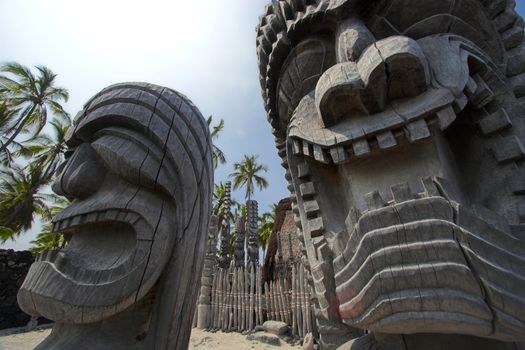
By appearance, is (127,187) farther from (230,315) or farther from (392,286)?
(230,315)

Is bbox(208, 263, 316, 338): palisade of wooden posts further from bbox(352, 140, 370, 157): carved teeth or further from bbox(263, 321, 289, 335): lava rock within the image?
bbox(352, 140, 370, 157): carved teeth

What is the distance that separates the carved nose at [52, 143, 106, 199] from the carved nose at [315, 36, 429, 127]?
1271mm

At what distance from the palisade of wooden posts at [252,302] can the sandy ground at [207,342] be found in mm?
412

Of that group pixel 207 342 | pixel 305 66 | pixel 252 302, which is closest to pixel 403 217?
pixel 305 66

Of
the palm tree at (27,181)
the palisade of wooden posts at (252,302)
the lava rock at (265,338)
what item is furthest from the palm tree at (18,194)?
the lava rock at (265,338)

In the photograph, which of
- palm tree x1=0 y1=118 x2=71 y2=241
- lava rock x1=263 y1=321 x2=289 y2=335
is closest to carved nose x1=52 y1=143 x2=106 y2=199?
lava rock x1=263 y1=321 x2=289 y2=335

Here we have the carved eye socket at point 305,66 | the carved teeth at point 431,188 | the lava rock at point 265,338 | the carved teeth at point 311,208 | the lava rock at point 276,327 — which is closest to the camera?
the carved teeth at point 431,188

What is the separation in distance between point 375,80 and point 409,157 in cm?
37

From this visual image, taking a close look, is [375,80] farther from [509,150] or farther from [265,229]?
[265,229]

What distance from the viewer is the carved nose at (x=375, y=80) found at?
1.07m

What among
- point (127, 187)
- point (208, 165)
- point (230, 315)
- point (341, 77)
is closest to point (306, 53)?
point (341, 77)

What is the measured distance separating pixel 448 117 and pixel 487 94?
1.12 ft

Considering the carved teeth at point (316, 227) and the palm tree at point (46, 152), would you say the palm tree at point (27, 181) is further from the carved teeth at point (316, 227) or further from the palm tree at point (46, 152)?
the carved teeth at point (316, 227)

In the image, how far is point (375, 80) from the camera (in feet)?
3.64
